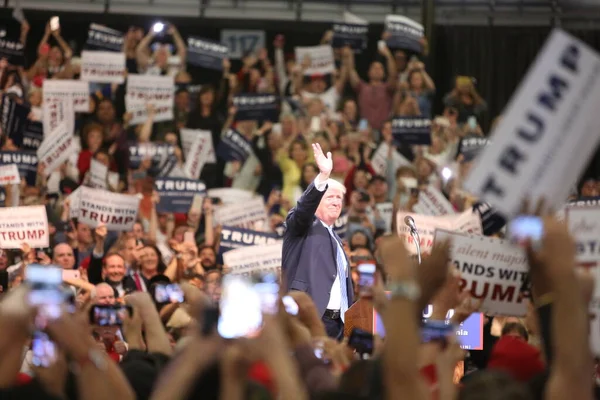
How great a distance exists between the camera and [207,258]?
10.1 meters

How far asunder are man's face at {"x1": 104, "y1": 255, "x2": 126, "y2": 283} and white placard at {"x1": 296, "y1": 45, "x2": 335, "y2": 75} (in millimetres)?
5719

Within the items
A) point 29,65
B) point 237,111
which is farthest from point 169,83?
point 29,65

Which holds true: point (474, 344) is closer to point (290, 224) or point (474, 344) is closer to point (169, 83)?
point (290, 224)

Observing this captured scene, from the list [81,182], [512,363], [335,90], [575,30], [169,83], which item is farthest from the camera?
[575,30]

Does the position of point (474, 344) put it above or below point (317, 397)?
below

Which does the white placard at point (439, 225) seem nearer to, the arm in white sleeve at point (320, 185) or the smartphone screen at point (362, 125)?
the arm in white sleeve at point (320, 185)

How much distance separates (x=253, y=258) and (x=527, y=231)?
5.75 m

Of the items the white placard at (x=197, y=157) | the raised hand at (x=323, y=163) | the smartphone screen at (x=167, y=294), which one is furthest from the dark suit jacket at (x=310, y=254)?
the white placard at (x=197, y=157)

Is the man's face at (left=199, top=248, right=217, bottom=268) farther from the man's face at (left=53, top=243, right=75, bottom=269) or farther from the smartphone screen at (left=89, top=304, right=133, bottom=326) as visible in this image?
the smartphone screen at (left=89, top=304, right=133, bottom=326)

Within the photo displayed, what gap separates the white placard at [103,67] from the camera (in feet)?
42.0

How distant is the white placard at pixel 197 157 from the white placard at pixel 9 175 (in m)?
2.49

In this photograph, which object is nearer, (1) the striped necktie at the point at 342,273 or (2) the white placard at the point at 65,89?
(1) the striped necktie at the point at 342,273

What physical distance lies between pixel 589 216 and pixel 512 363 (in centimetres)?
67

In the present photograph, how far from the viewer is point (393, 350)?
327cm
